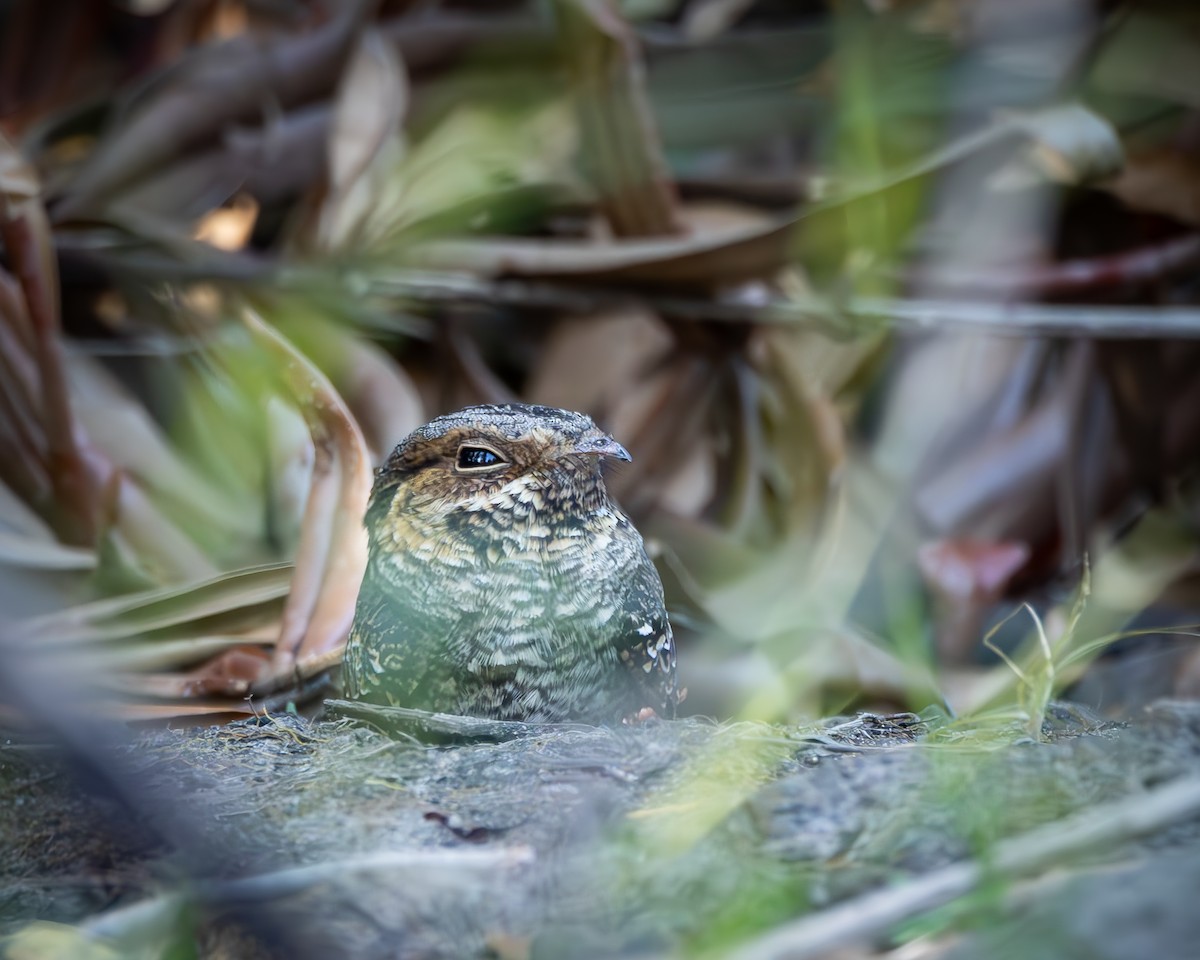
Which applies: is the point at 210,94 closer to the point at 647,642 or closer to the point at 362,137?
the point at 362,137

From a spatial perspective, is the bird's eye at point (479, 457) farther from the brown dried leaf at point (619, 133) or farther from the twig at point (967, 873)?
the brown dried leaf at point (619, 133)

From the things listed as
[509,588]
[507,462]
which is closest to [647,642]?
[509,588]

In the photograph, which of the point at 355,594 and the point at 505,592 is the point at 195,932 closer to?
the point at 505,592

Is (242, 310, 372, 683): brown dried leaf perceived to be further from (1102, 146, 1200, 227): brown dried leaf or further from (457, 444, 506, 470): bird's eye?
(1102, 146, 1200, 227): brown dried leaf

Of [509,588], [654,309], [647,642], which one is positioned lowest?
[647,642]

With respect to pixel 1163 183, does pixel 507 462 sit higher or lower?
lower

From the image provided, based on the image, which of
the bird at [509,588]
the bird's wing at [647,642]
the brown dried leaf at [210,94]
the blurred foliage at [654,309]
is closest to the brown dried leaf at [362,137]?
the blurred foliage at [654,309]

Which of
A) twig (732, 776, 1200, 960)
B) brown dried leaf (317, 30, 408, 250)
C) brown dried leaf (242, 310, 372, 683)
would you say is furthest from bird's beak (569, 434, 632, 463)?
brown dried leaf (317, 30, 408, 250)
